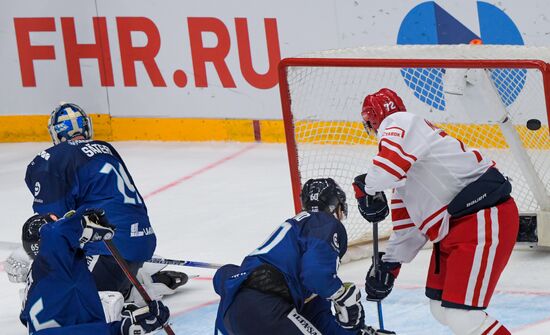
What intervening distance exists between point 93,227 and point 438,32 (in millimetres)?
3860

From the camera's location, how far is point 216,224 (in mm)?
7273

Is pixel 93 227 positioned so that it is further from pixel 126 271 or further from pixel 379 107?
pixel 379 107

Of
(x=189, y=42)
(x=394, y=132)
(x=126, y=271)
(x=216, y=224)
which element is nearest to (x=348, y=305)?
(x=394, y=132)

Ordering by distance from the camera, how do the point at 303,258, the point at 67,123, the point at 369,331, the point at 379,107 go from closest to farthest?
the point at 303,258, the point at 369,331, the point at 379,107, the point at 67,123

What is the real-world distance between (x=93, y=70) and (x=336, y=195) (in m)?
5.11

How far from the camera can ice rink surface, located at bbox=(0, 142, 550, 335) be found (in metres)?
5.57

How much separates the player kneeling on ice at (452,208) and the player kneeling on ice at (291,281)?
0.31 m

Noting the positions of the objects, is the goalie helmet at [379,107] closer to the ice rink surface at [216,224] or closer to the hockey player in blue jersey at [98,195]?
the ice rink surface at [216,224]

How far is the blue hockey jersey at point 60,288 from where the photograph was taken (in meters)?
4.38

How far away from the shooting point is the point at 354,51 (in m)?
6.23

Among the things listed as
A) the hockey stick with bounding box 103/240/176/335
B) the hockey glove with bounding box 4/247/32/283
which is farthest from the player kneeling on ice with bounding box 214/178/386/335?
the hockey glove with bounding box 4/247/32/283

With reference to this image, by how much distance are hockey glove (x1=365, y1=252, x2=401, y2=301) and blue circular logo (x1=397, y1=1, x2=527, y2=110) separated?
6.94 feet

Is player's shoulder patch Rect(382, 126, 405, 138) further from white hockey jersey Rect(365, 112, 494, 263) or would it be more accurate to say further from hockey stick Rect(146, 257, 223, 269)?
hockey stick Rect(146, 257, 223, 269)

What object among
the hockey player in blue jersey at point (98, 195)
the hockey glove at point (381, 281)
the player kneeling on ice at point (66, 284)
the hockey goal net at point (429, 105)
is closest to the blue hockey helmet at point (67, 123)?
the hockey player in blue jersey at point (98, 195)
